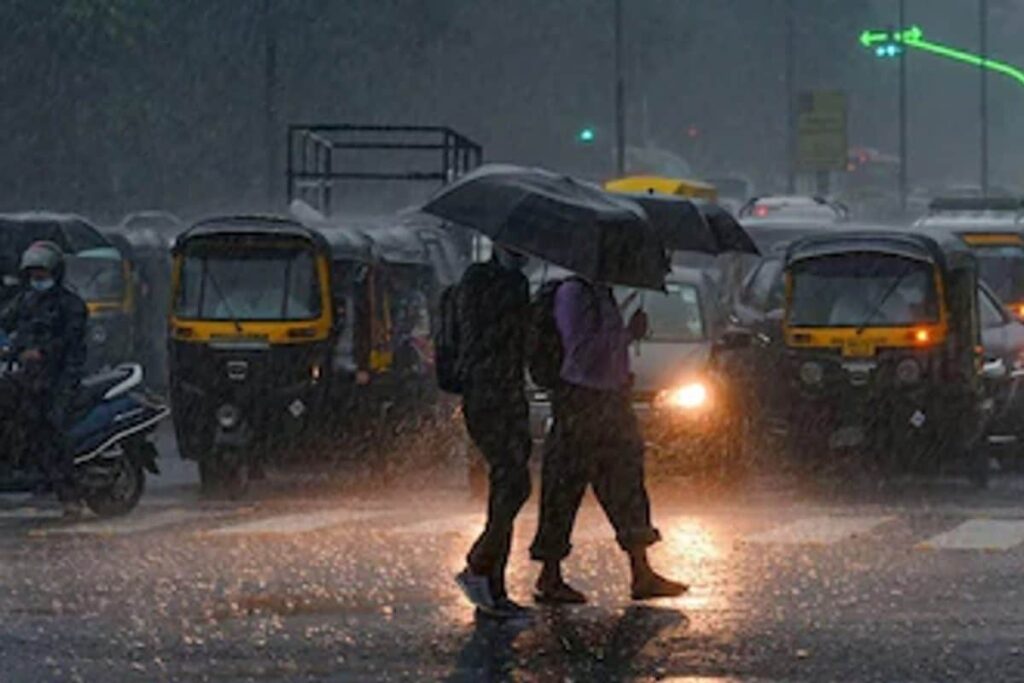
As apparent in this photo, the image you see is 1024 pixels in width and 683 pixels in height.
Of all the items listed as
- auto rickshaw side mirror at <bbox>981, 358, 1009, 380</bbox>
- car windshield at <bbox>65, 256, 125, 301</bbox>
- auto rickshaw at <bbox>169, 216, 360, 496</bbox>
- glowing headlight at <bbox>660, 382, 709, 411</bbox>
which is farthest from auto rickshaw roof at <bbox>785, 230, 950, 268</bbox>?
car windshield at <bbox>65, 256, 125, 301</bbox>

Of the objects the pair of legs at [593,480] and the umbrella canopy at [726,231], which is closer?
the pair of legs at [593,480]

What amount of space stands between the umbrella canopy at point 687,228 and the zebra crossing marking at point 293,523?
12.3ft

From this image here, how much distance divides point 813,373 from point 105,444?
6.24 metres

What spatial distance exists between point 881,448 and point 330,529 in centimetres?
641

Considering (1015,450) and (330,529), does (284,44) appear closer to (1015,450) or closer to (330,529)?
(1015,450)

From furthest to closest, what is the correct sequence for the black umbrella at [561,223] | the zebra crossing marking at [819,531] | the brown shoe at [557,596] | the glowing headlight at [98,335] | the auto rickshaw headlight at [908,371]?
1. the glowing headlight at [98,335]
2. the auto rickshaw headlight at [908,371]
3. the zebra crossing marking at [819,531]
4. the brown shoe at [557,596]
5. the black umbrella at [561,223]

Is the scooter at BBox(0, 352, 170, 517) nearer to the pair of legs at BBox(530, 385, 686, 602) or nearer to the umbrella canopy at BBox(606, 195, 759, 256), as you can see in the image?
the umbrella canopy at BBox(606, 195, 759, 256)

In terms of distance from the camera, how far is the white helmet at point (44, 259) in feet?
66.4

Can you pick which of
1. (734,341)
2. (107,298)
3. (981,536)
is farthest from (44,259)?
(107,298)

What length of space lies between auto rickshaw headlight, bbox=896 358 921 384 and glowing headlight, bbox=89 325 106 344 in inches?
528

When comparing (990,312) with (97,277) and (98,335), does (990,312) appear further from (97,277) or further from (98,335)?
(97,277)

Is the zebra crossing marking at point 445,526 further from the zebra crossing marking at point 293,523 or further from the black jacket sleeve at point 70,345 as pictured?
the black jacket sleeve at point 70,345

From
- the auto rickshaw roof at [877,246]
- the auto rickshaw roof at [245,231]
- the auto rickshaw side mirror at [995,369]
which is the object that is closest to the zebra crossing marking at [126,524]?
the auto rickshaw roof at [245,231]

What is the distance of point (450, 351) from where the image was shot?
14.0 m
